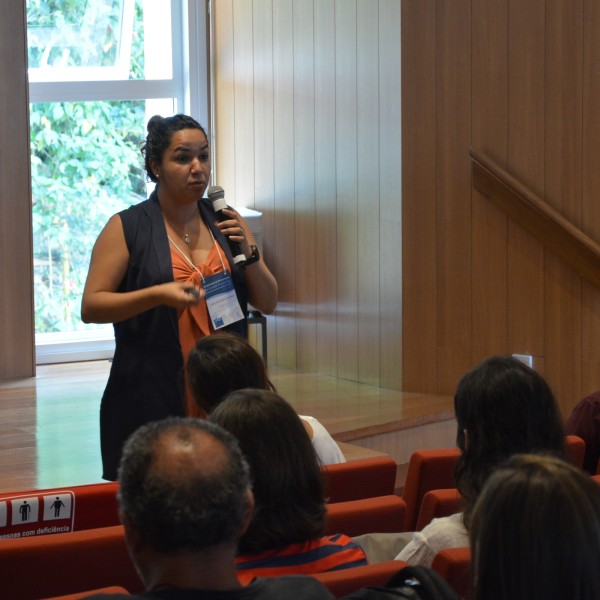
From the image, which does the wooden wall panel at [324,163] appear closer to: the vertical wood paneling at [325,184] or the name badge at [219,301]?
the vertical wood paneling at [325,184]

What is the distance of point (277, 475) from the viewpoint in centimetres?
173

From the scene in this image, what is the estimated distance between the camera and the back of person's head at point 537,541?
44.0 inches

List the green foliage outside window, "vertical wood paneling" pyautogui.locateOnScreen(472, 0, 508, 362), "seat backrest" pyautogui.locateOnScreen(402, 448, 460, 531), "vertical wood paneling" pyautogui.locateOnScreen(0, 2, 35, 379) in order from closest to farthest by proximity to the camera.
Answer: "seat backrest" pyautogui.locateOnScreen(402, 448, 460, 531), "vertical wood paneling" pyautogui.locateOnScreen(472, 0, 508, 362), "vertical wood paneling" pyautogui.locateOnScreen(0, 2, 35, 379), the green foliage outside window

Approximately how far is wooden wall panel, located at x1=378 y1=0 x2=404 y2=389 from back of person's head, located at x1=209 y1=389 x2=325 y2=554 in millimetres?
3799

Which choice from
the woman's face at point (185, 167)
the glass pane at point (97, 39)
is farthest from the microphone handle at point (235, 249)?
the glass pane at point (97, 39)

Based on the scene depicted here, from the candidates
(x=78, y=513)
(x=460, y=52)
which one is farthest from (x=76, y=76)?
(x=78, y=513)

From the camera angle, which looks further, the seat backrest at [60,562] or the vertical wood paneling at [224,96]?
the vertical wood paneling at [224,96]

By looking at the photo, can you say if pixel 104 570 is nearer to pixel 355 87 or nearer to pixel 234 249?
pixel 234 249

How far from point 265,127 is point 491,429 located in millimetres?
4860

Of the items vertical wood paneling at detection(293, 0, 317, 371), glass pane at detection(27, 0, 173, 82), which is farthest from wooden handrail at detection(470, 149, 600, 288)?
glass pane at detection(27, 0, 173, 82)

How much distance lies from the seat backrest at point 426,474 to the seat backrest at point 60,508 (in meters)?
0.84

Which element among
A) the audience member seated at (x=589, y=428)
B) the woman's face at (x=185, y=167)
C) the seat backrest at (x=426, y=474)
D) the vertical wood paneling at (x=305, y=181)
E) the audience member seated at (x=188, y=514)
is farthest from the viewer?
the vertical wood paneling at (x=305, y=181)

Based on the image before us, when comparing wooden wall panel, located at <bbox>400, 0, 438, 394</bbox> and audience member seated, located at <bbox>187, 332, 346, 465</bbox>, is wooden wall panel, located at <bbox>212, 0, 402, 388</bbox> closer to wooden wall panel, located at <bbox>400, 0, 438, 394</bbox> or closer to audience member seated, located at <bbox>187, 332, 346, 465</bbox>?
wooden wall panel, located at <bbox>400, 0, 438, 394</bbox>

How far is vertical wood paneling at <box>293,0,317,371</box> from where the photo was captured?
6.18m
